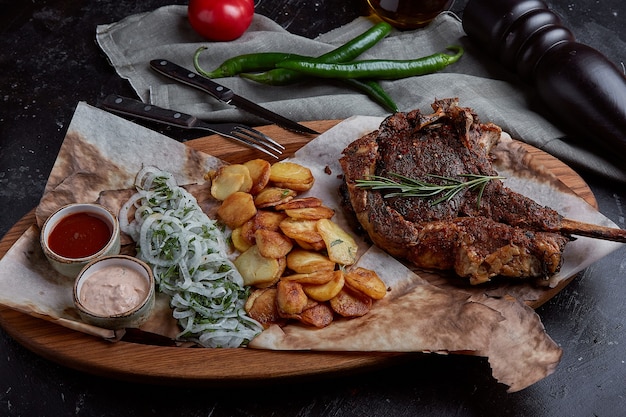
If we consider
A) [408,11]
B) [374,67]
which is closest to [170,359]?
[374,67]

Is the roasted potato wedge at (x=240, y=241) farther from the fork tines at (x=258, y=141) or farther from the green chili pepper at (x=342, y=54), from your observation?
the green chili pepper at (x=342, y=54)

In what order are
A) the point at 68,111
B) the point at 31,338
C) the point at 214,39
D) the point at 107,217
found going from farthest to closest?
the point at 214,39
the point at 68,111
the point at 107,217
the point at 31,338

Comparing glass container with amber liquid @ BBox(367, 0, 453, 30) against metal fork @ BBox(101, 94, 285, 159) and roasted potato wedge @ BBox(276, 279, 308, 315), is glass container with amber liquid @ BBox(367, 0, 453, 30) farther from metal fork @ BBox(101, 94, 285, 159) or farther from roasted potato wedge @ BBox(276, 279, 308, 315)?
roasted potato wedge @ BBox(276, 279, 308, 315)

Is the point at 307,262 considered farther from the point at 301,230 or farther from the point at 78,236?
the point at 78,236

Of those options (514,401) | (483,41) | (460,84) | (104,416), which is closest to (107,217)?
(104,416)

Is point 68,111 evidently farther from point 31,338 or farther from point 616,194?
point 616,194

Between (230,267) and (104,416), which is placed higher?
(230,267)

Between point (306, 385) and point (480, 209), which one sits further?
point (480, 209)
